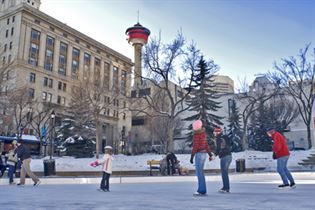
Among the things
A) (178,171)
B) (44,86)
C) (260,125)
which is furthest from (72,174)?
(44,86)

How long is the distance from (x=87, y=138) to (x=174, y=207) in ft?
94.3

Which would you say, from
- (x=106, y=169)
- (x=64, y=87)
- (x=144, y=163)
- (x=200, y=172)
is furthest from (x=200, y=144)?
(x=64, y=87)

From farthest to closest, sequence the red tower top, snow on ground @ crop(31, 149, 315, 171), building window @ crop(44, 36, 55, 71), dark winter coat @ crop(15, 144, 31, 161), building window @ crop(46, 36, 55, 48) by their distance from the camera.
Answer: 1. the red tower top
2. building window @ crop(46, 36, 55, 48)
3. building window @ crop(44, 36, 55, 71)
4. snow on ground @ crop(31, 149, 315, 171)
5. dark winter coat @ crop(15, 144, 31, 161)

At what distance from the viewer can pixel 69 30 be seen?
221ft

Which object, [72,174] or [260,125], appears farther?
[260,125]

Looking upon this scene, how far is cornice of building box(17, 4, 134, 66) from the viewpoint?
5841cm

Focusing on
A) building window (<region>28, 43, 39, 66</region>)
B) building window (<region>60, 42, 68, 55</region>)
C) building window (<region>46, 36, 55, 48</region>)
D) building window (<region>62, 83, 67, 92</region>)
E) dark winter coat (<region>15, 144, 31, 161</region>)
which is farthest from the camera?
building window (<region>60, 42, 68, 55</region>)

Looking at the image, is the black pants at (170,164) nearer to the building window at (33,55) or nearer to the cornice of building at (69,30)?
the building window at (33,55)

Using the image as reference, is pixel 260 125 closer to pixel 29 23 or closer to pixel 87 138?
pixel 87 138

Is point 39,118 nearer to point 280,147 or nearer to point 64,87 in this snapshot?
point 64,87

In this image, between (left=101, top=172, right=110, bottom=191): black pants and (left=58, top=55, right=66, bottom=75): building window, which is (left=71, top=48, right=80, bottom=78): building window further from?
(left=101, top=172, right=110, bottom=191): black pants

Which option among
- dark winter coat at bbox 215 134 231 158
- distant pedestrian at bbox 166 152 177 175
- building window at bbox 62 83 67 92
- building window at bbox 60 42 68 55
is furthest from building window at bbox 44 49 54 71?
dark winter coat at bbox 215 134 231 158

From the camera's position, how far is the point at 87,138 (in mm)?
32625

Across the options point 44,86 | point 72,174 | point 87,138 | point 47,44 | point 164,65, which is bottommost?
point 72,174
